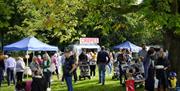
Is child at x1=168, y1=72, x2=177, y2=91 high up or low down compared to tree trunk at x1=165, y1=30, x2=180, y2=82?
down

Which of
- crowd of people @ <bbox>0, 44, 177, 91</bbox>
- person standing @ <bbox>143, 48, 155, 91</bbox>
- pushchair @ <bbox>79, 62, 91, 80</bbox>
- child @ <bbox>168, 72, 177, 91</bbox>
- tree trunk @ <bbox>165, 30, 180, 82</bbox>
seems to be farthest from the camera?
pushchair @ <bbox>79, 62, 91, 80</bbox>

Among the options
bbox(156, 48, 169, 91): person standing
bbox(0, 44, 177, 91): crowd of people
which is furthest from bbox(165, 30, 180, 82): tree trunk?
bbox(156, 48, 169, 91): person standing

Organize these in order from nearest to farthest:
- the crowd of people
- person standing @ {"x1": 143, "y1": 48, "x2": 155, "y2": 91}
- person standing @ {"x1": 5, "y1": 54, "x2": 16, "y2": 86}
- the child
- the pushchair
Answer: the crowd of people, person standing @ {"x1": 143, "y1": 48, "x2": 155, "y2": 91}, the child, person standing @ {"x1": 5, "y1": 54, "x2": 16, "y2": 86}, the pushchair

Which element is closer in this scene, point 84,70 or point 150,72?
point 150,72

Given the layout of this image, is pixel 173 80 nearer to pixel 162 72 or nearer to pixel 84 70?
pixel 162 72

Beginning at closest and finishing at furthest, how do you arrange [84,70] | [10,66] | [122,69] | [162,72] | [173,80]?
[162,72], [173,80], [122,69], [10,66], [84,70]

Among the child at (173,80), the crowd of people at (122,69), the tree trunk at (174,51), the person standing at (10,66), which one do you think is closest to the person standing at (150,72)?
the crowd of people at (122,69)

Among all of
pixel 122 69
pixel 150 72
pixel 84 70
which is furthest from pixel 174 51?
pixel 84 70

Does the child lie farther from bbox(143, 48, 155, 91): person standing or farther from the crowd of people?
bbox(143, 48, 155, 91): person standing

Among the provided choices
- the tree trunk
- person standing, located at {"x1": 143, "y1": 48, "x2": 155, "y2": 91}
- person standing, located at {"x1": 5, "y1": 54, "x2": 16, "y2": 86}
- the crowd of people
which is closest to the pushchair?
the crowd of people

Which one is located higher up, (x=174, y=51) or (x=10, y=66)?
(x=174, y=51)

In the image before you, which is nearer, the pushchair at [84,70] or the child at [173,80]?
the child at [173,80]

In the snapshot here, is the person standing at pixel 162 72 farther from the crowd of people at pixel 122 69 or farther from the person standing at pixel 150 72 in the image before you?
the person standing at pixel 150 72

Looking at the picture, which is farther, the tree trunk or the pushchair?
the pushchair
